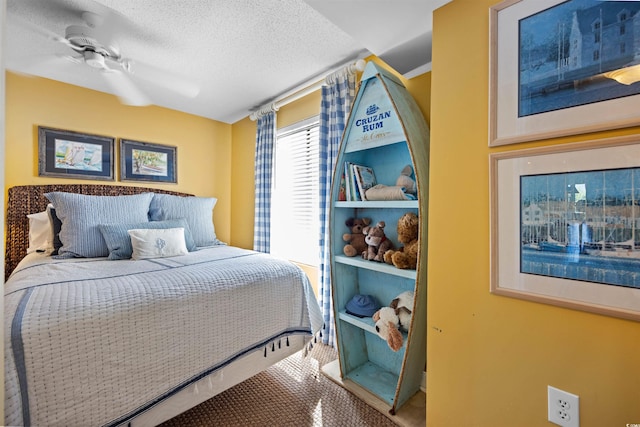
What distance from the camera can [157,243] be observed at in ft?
6.99

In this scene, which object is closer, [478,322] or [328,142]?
[478,322]

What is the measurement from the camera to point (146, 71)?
2.37 m

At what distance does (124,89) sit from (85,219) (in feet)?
4.51

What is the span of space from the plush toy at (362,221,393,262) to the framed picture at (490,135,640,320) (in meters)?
0.70

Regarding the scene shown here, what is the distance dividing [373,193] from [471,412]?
3.84 feet

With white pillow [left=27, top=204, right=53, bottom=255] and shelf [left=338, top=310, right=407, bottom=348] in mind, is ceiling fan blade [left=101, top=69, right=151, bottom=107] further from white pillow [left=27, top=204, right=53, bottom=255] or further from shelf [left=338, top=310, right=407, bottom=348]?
shelf [left=338, top=310, right=407, bottom=348]

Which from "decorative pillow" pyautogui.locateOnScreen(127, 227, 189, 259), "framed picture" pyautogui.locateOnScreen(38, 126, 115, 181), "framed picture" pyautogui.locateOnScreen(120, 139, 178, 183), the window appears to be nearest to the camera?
"decorative pillow" pyautogui.locateOnScreen(127, 227, 189, 259)

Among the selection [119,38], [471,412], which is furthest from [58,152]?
[471,412]

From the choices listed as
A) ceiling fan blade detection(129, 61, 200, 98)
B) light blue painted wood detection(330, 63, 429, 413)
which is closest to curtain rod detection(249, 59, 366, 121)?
light blue painted wood detection(330, 63, 429, 413)

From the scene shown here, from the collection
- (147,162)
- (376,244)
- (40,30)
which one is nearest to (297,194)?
(376,244)

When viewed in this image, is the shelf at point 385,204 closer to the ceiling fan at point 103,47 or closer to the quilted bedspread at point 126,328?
the quilted bedspread at point 126,328

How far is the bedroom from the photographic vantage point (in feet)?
3.06

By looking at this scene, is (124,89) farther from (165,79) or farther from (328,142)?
(328,142)

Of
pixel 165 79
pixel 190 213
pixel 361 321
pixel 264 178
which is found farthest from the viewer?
pixel 264 178
